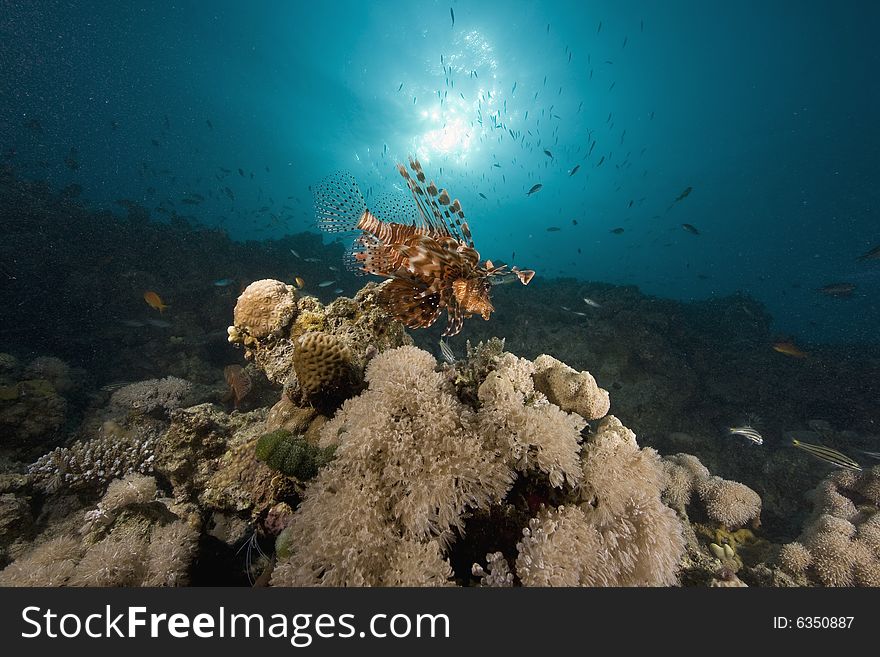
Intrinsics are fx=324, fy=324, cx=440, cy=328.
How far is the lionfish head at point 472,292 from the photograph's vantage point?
2836 mm

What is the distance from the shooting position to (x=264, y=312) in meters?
3.45

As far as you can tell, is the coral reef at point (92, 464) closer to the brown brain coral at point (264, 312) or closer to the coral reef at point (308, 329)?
the coral reef at point (308, 329)

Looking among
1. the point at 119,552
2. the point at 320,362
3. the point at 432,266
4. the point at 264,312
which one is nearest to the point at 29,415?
the point at 264,312

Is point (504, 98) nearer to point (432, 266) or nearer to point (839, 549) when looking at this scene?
point (432, 266)

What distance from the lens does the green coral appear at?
2.15 metres

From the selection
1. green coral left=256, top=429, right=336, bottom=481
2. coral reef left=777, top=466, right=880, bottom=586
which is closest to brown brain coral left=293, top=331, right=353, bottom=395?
green coral left=256, top=429, right=336, bottom=481

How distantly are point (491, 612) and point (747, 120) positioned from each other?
53524mm

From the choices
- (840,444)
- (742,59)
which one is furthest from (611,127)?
(840,444)

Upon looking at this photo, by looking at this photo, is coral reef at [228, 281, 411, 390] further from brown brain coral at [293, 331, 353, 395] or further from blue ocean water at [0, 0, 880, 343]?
→ blue ocean water at [0, 0, 880, 343]

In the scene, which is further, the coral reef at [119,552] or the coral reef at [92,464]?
the coral reef at [92,464]

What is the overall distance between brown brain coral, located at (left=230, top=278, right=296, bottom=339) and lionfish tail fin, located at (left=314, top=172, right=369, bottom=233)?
1029 millimetres

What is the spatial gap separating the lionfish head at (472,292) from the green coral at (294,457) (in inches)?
62.2

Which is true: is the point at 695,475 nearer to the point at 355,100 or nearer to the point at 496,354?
the point at 496,354

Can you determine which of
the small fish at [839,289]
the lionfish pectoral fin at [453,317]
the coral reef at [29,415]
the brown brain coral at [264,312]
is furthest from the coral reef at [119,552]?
the small fish at [839,289]
